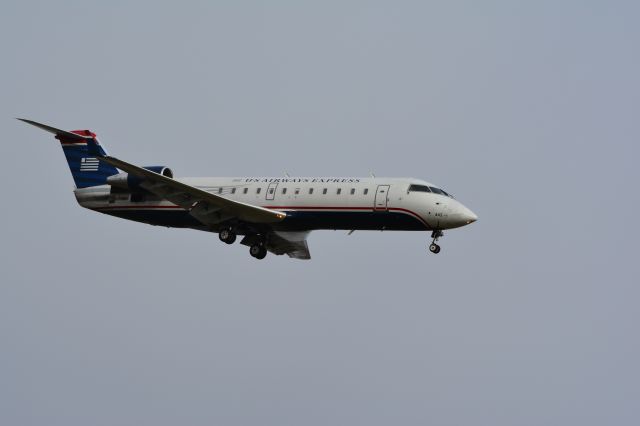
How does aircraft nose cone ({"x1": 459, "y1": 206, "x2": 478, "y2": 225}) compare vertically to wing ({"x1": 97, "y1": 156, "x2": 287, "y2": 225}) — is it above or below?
above

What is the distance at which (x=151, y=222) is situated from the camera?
48.6 m

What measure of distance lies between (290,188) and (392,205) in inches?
166

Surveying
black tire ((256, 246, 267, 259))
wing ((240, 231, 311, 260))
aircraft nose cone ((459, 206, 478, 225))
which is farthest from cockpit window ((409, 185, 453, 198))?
black tire ((256, 246, 267, 259))

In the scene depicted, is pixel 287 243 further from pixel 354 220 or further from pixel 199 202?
pixel 354 220

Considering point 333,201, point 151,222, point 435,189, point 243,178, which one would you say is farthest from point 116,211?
point 435,189

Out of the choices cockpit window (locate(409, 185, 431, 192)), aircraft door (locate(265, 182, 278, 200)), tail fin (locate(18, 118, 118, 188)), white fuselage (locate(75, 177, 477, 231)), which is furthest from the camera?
tail fin (locate(18, 118, 118, 188))

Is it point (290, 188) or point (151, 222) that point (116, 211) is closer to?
point (151, 222)

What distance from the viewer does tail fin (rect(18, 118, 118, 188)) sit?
49.7 m

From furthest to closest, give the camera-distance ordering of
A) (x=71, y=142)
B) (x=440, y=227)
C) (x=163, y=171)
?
(x=71, y=142), (x=163, y=171), (x=440, y=227)

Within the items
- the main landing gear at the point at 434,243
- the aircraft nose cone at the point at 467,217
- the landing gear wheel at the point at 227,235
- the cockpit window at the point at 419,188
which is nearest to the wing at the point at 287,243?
the landing gear wheel at the point at 227,235

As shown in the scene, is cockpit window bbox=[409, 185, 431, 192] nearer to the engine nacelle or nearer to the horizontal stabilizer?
the engine nacelle

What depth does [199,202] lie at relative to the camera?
4619 cm

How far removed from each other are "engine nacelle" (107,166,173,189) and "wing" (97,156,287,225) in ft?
2.02

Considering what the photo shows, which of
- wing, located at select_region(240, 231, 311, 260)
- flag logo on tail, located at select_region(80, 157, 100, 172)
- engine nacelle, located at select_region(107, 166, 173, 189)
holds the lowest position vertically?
wing, located at select_region(240, 231, 311, 260)
